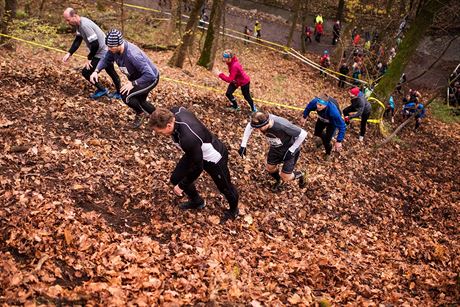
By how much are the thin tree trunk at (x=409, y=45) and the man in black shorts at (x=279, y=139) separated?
8.26 metres

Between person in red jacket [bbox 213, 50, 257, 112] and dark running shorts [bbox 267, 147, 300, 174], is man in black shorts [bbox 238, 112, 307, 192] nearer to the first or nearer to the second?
dark running shorts [bbox 267, 147, 300, 174]

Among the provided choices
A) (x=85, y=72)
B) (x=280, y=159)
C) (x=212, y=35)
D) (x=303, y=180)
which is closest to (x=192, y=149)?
(x=280, y=159)

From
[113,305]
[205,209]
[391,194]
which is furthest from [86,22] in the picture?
[391,194]

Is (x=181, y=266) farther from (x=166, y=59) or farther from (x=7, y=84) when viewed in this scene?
(x=166, y=59)

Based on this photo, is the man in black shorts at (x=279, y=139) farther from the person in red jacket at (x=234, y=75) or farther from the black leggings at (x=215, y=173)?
Result: the person in red jacket at (x=234, y=75)

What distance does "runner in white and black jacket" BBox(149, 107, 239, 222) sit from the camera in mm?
4863

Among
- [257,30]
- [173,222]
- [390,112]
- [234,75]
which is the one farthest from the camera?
[257,30]

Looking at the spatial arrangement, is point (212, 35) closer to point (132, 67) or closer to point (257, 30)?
point (132, 67)

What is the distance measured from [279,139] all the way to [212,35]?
1005 centimetres

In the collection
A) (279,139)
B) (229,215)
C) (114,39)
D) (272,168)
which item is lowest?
(229,215)

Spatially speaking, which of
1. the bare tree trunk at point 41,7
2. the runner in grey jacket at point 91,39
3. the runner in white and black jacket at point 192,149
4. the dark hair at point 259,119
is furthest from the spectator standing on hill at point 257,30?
the runner in white and black jacket at point 192,149

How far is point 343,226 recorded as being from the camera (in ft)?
25.7

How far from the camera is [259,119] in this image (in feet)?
20.8

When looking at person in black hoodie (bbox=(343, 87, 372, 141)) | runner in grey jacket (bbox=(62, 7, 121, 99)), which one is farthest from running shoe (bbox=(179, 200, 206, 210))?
person in black hoodie (bbox=(343, 87, 372, 141))
